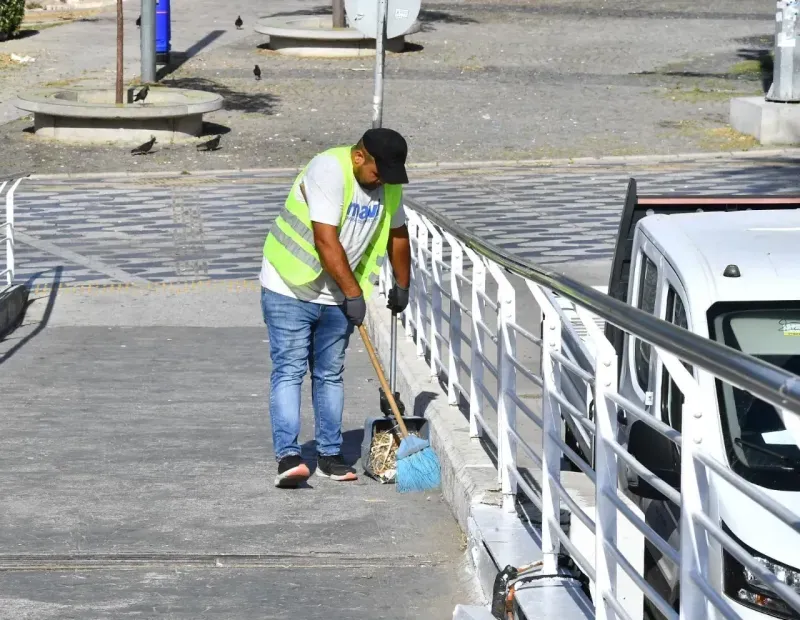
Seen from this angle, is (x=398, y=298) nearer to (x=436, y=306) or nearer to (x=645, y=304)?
(x=436, y=306)

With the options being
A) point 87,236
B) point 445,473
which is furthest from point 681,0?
point 445,473

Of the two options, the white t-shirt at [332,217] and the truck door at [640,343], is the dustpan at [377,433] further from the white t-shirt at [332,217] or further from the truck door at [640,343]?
the truck door at [640,343]

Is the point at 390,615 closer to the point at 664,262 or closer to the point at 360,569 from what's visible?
the point at 360,569

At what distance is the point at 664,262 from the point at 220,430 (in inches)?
126

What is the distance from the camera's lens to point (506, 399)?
5.38 metres

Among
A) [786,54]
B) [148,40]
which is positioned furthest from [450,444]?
[148,40]

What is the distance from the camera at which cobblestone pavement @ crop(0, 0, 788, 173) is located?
20766 millimetres

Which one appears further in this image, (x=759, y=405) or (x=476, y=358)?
(x=476, y=358)

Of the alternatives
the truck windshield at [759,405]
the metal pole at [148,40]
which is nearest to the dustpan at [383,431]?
the truck windshield at [759,405]

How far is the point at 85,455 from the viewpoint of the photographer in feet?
22.9

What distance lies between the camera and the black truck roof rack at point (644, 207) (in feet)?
21.9

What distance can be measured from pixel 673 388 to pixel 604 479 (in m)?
1.18

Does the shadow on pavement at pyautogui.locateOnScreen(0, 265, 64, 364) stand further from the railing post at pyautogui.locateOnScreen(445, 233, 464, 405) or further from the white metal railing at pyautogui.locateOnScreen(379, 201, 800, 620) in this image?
the white metal railing at pyautogui.locateOnScreen(379, 201, 800, 620)

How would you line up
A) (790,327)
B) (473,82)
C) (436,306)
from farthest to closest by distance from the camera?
(473,82) < (436,306) < (790,327)
